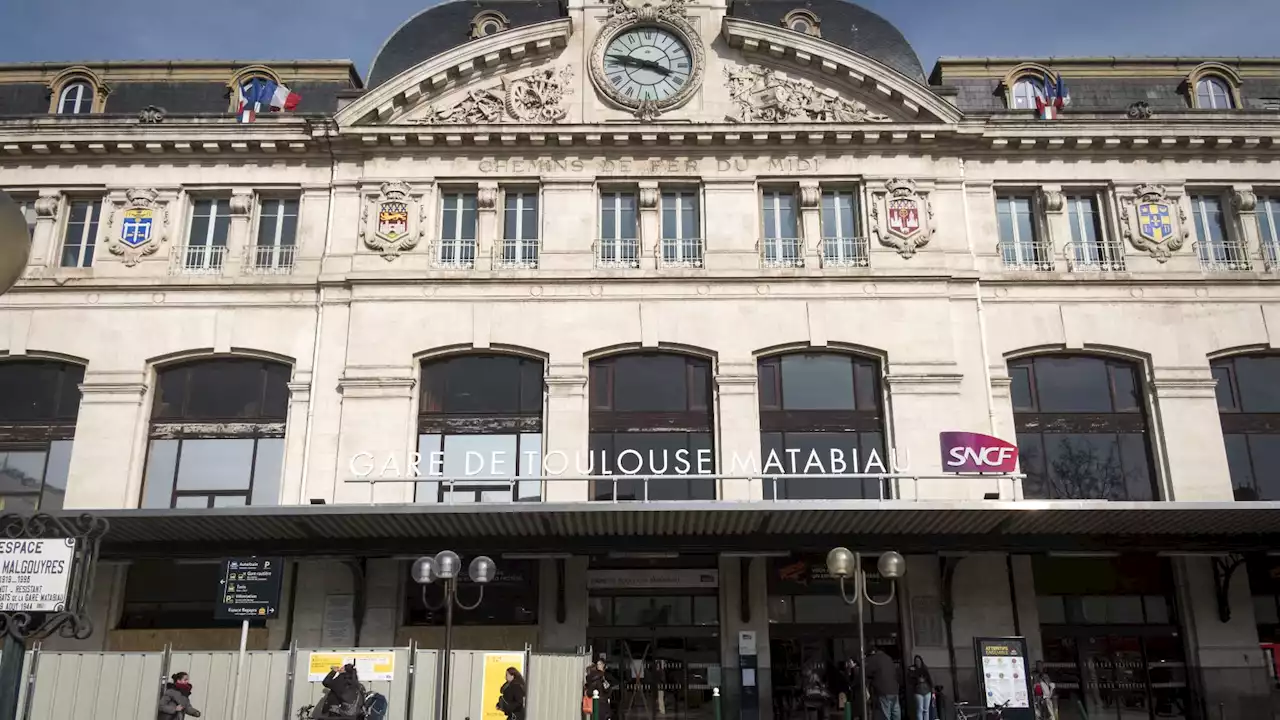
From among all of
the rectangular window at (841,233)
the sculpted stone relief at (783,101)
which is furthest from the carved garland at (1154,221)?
the rectangular window at (841,233)

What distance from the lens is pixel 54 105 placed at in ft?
86.7

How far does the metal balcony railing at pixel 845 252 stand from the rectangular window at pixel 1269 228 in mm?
9608

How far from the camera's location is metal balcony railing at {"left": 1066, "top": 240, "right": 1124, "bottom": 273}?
24.2 meters

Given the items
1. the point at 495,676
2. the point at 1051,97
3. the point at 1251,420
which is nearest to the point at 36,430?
the point at 495,676

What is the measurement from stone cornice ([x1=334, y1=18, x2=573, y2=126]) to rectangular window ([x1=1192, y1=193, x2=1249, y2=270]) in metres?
16.2

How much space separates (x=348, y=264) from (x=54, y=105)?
32.1 feet

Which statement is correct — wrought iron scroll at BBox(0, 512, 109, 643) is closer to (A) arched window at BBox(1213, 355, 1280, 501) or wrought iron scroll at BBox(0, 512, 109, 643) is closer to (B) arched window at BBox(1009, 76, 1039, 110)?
(A) arched window at BBox(1213, 355, 1280, 501)

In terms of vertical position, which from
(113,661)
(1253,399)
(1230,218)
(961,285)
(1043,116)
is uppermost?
(1043,116)

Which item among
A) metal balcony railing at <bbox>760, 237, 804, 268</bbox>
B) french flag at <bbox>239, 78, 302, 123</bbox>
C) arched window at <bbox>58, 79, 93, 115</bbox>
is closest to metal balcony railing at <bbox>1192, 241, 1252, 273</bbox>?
metal balcony railing at <bbox>760, 237, 804, 268</bbox>

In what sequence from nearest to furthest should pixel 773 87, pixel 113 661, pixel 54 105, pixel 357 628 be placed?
pixel 113 661, pixel 357 628, pixel 773 87, pixel 54 105

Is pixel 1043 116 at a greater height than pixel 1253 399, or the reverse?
pixel 1043 116

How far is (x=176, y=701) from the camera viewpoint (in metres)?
15.9

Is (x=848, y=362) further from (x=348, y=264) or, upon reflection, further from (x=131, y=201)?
(x=131, y=201)

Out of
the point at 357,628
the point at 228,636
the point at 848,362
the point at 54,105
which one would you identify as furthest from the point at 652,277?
the point at 54,105
